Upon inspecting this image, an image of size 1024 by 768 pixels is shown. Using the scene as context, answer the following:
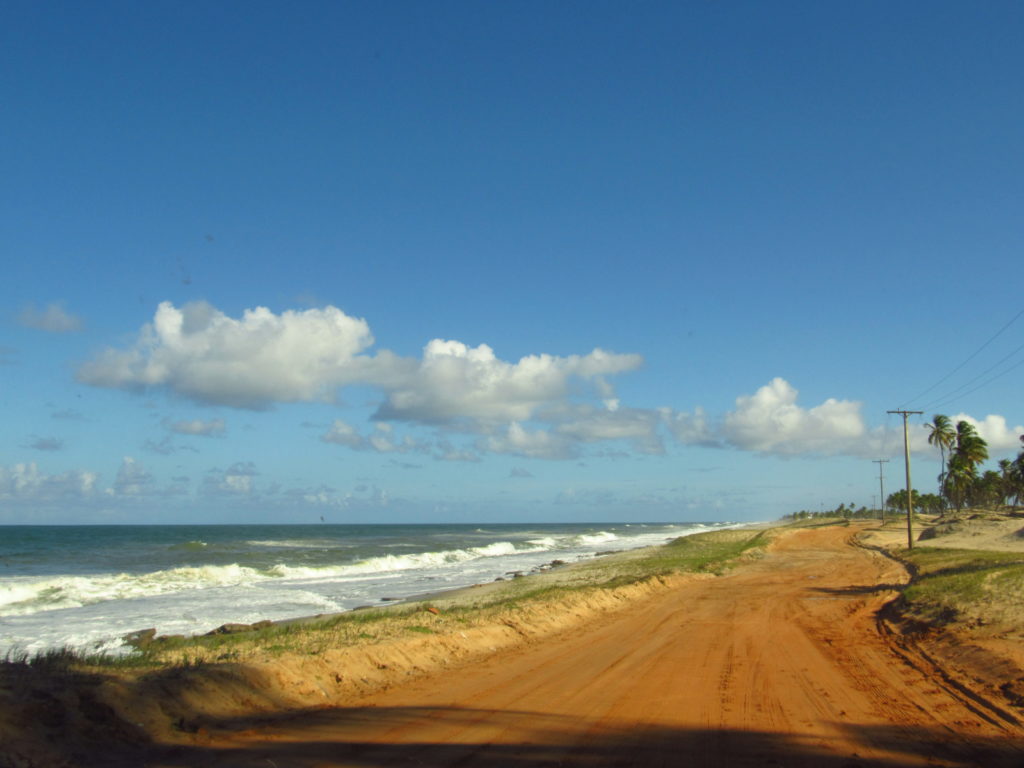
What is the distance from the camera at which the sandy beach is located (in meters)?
7.75

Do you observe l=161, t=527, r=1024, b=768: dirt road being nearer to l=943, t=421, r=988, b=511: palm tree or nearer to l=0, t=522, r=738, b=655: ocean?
l=0, t=522, r=738, b=655: ocean

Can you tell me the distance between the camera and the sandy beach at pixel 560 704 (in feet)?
25.4

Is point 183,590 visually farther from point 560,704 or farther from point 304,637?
point 560,704

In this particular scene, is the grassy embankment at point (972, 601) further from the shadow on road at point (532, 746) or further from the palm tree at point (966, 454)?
the palm tree at point (966, 454)

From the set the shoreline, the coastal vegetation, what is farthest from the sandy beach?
the coastal vegetation

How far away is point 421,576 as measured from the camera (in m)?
41.6

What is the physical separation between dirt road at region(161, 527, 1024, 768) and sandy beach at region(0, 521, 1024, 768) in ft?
0.12

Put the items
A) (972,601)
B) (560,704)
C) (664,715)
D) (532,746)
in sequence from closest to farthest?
(532,746) → (664,715) → (560,704) → (972,601)

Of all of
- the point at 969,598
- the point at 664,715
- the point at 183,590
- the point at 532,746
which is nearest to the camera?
the point at 532,746

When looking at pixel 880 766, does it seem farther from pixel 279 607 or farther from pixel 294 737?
pixel 279 607

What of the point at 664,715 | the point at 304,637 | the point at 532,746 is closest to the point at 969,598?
the point at 664,715

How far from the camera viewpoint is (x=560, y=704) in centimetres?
1009

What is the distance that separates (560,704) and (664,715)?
4.71ft

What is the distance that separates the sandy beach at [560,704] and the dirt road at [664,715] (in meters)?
0.04
